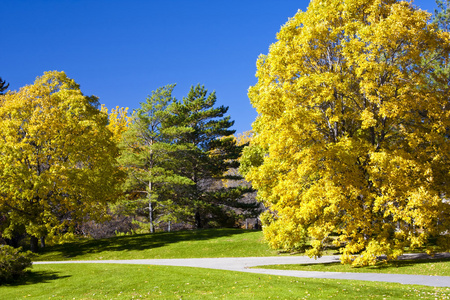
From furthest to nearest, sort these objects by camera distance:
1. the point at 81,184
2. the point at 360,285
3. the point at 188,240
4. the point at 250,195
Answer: the point at 250,195 < the point at 188,240 < the point at 81,184 < the point at 360,285

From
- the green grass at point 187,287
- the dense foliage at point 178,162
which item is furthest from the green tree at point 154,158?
the green grass at point 187,287

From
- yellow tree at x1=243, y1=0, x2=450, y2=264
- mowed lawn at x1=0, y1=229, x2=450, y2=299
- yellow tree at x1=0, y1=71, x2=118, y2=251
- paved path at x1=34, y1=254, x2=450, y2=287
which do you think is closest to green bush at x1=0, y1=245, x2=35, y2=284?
mowed lawn at x1=0, y1=229, x2=450, y2=299

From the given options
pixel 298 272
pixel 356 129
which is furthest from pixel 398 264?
pixel 356 129

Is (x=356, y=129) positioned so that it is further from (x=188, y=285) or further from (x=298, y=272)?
(x=188, y=285)

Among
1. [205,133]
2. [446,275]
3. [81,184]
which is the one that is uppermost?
[205,133]

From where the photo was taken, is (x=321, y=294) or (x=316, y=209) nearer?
(x=321, y=294)

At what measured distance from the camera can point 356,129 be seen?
17141mm

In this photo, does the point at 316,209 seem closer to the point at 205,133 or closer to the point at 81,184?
the point at 81,184

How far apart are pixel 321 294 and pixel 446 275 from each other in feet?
17.3

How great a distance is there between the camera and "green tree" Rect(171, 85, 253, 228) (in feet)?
112

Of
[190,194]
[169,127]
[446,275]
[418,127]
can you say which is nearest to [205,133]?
[169,127]

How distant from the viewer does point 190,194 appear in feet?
111

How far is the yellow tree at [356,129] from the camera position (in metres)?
14.4

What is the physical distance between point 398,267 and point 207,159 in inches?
876
